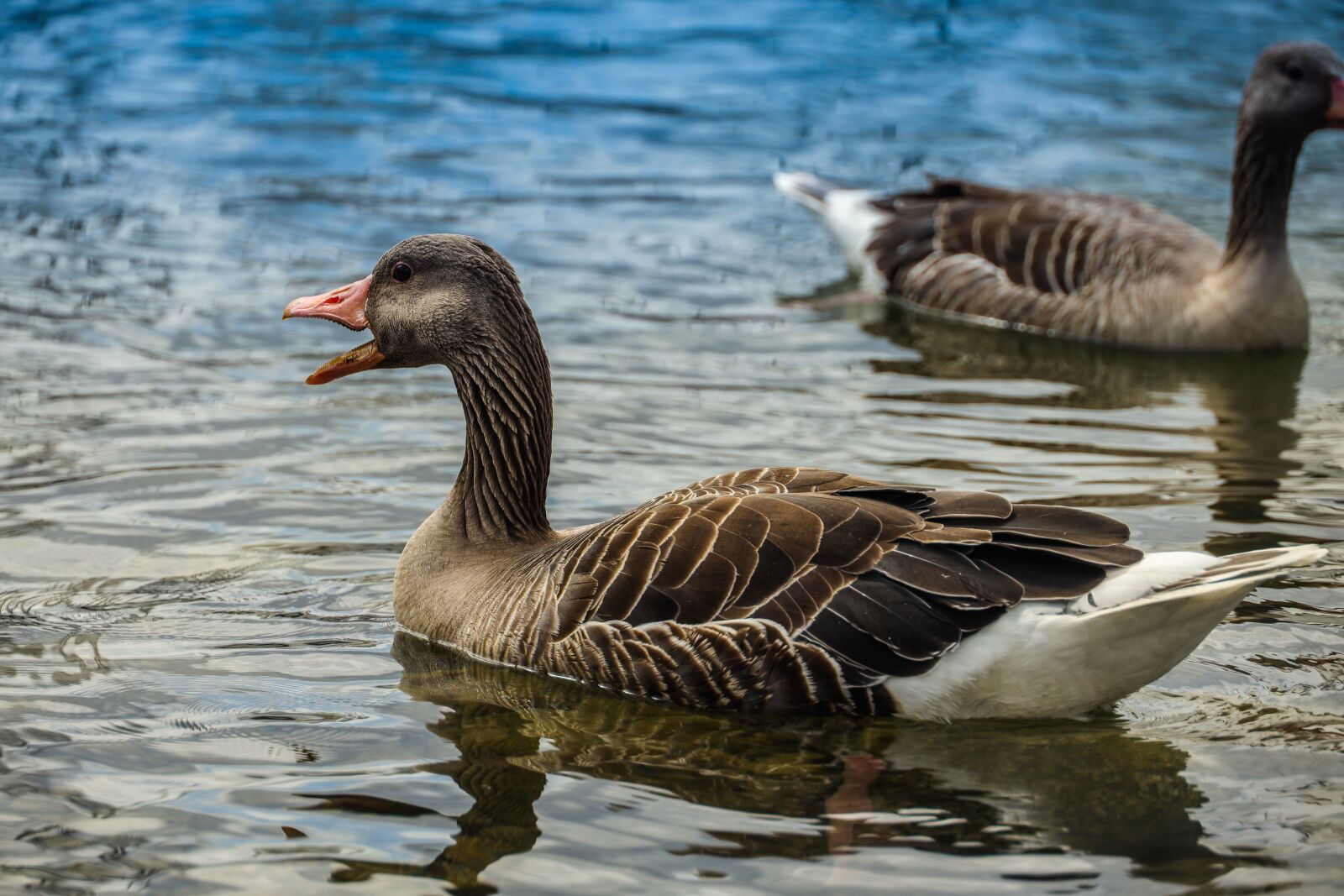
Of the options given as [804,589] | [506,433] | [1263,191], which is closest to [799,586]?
[804,589]

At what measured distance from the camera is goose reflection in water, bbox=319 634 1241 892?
532 cm

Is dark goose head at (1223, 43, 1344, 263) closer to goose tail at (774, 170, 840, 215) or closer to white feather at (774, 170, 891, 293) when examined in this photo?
white feather at (774, 170, 891, 293)

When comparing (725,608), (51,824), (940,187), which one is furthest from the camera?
(940,187)

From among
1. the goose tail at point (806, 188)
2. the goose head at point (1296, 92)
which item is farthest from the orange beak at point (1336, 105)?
the goose tail at point (806, 188)

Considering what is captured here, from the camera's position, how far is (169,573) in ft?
25.1

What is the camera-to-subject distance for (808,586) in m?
6.04

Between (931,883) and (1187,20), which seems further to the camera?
(1187,20)

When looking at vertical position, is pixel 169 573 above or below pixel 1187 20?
below

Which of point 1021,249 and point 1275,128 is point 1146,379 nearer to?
point 1021,249

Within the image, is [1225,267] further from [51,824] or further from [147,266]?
[51,824]

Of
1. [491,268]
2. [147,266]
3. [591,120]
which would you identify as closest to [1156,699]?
[491,268]

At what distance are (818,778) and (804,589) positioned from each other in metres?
0.67

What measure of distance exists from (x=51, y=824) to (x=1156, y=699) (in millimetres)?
3984

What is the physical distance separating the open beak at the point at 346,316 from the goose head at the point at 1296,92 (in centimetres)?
684
